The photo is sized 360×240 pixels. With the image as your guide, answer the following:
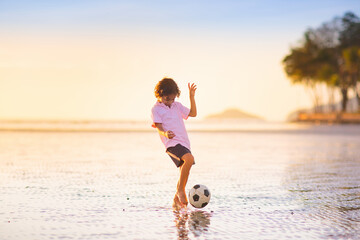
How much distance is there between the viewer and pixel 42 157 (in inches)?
553

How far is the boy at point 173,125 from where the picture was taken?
6754 mm

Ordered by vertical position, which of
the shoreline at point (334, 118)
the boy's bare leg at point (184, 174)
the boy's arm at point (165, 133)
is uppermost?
the boy's arm at point (165, 133)

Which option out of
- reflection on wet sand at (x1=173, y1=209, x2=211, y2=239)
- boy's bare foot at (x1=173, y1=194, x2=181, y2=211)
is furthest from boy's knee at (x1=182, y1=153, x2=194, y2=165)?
reflection on wet sand at (x1=173, y1=209, x2=211, y2=239)

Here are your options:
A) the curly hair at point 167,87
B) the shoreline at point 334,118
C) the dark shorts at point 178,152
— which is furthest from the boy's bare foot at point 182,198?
the shoreline at point 334,118

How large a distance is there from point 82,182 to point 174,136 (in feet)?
9.18

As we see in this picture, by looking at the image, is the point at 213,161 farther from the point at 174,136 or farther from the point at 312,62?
the point at 312,62

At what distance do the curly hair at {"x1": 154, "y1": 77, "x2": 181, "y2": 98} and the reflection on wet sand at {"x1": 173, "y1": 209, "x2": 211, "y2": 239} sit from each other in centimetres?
145

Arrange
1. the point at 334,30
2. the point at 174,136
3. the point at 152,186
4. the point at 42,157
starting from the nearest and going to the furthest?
the point at 174,136
the point at 152,186
the point at 42,157
the point at 334,30

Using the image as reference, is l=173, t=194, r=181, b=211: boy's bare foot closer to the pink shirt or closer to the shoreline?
the pink shirt

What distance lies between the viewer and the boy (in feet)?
22.2

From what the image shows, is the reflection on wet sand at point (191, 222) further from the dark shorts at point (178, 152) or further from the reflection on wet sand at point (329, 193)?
the reflection on wet sand at point (329, 193)

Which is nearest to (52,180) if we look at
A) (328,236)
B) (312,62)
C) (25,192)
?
(25,192)

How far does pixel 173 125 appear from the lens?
6840mm

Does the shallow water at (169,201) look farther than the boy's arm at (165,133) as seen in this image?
No
